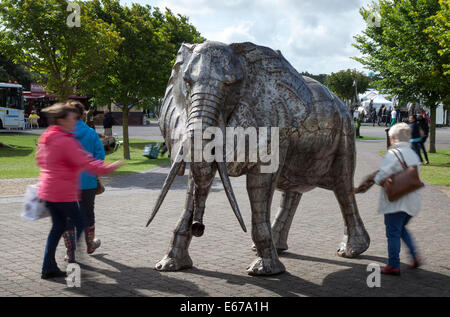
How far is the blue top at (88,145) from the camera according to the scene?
6.10 m

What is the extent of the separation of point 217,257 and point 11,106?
32278 mm

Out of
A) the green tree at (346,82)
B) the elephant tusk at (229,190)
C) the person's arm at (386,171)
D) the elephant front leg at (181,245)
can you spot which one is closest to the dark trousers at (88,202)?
the elephant front leg at (181,245)

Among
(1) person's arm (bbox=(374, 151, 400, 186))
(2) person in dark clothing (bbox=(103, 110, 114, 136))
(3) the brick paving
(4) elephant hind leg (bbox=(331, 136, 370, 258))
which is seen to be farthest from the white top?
(2) person in dark clothing (bbox=(103, 110, 114, 136))

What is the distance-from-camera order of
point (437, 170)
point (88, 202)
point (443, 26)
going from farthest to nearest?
1. point (437, 170)
2. point (443, 26)
3. point (88, 202)

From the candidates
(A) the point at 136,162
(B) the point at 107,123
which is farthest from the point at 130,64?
(B) the point at 107,123

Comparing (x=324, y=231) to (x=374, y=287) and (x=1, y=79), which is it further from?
(x=1, y=79)

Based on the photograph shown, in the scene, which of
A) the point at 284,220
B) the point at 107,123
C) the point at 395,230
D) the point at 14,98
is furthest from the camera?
the point at 14,98

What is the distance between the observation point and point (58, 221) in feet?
17.1

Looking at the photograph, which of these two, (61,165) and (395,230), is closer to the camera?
(61,165)

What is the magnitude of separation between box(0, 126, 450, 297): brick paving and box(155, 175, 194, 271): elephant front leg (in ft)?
0.30

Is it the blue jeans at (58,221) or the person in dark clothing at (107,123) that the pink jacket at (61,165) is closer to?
the blue jeans at (58,221)

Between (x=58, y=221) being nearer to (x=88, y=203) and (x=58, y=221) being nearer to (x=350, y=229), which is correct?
(x=88, y=203)

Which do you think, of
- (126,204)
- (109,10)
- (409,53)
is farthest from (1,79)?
(126,204)

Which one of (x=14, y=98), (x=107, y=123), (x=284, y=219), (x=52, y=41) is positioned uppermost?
(x=52, y=41)
